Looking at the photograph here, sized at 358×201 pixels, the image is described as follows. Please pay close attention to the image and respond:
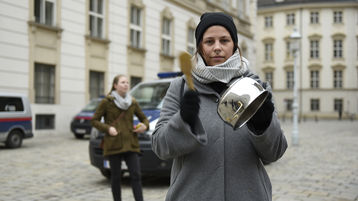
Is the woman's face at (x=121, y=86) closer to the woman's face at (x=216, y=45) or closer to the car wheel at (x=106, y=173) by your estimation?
the car wheel at (x=106, y=173)

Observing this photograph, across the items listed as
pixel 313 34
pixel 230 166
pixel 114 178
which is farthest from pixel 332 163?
pixel 313 34

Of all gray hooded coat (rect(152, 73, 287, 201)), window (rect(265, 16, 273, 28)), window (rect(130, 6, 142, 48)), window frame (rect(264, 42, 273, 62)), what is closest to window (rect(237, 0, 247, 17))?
window (rect(130, 6, 142, 48))

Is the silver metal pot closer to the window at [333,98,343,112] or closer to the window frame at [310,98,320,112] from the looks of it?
the window at [333,98,343,112]

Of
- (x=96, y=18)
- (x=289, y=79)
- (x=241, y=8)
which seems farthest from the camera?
(x=289, y=79)

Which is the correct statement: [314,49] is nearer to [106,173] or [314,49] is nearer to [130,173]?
[106,173]

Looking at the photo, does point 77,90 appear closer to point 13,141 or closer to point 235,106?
point 13,141

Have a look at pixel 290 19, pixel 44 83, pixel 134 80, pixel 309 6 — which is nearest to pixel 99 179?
pixel 44 83

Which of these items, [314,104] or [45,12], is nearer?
[45,12]

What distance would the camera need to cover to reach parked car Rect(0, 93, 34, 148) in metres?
13.5

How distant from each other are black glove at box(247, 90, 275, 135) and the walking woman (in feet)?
12.2

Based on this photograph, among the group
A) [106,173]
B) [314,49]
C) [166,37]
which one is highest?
[314,49]

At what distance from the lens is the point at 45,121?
18812 millimetres

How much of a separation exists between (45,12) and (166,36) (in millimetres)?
9698

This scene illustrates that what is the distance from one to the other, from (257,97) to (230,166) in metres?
0.38
